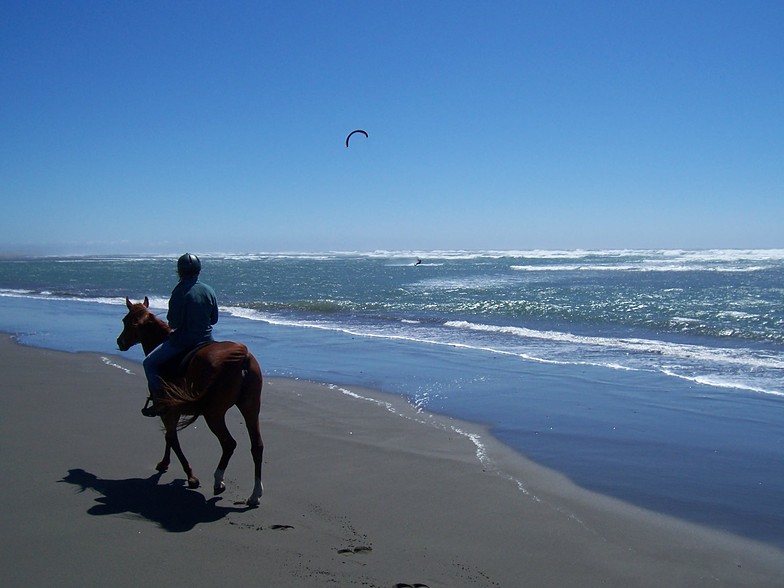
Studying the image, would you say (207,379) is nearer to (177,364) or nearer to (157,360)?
(177,364)

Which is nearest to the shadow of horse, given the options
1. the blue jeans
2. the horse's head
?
the blue jeans

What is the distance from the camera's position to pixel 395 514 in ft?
16.5

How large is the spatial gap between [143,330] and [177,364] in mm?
690

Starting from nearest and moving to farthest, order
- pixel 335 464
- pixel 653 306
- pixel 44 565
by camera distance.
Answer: pixel 44 565
pixel 335 464
pixel 653 306

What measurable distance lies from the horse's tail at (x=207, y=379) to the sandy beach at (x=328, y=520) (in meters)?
0.76

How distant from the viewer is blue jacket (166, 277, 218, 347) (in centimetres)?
557

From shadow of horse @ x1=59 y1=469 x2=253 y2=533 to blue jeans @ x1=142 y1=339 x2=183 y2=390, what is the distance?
2.69 ft

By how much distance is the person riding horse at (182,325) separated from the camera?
18.3 ft

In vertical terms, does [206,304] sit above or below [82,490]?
above

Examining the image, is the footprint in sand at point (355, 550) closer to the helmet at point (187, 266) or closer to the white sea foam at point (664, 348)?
the helmet at point (187, 266)

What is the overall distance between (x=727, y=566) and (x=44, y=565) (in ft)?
14.1

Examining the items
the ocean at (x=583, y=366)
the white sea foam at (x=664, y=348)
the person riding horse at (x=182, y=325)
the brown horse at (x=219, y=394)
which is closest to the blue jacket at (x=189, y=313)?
the person riding horse at (x=182, y=325)

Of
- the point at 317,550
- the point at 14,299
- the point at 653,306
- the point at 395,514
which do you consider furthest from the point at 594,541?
the point at 14,299

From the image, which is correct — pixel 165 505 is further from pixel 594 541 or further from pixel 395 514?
pixel 594 541
